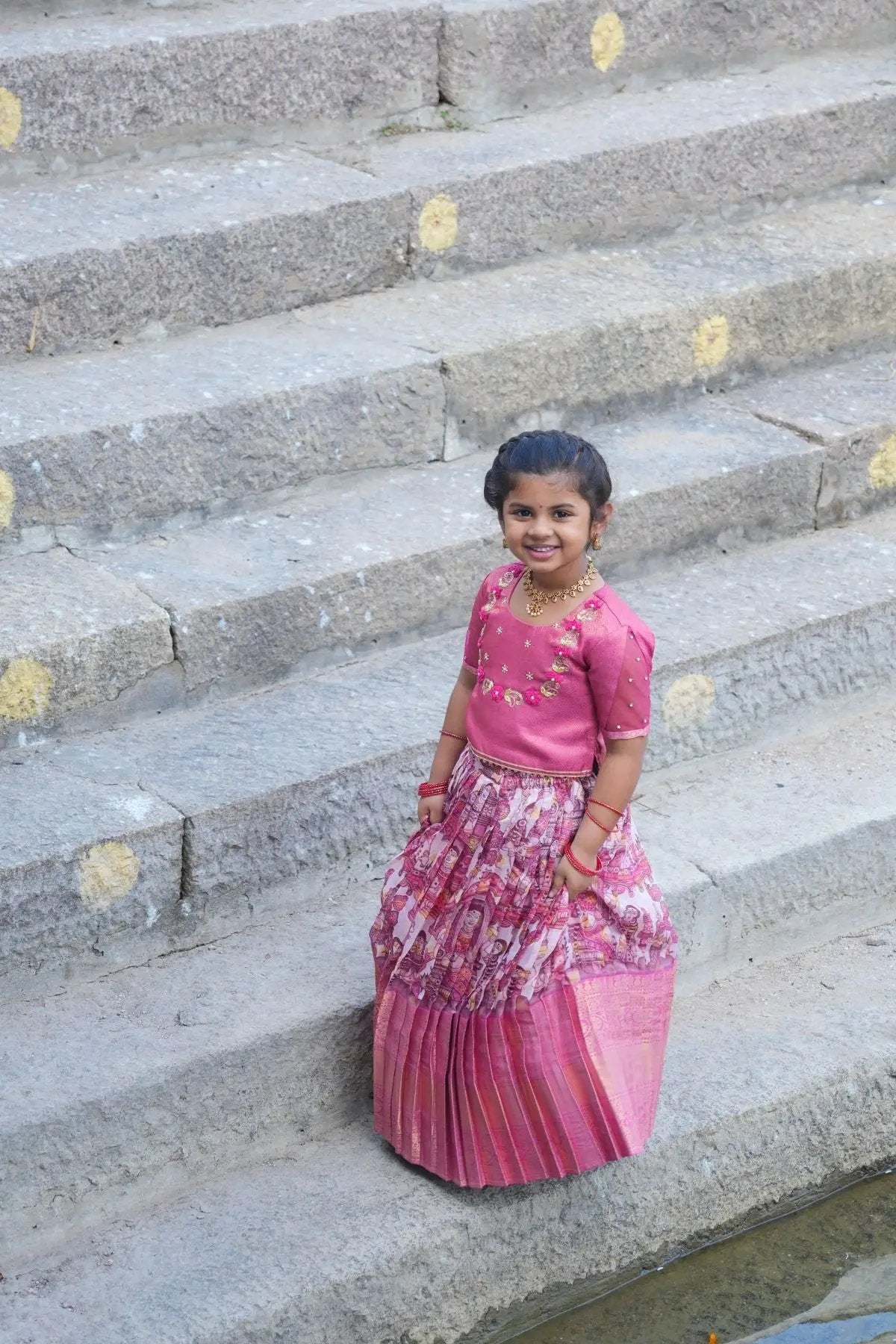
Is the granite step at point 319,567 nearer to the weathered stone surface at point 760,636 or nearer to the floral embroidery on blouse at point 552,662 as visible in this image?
the weathered stone surface at point 760,636

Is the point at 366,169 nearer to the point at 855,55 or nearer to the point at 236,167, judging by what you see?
the point at 236,167

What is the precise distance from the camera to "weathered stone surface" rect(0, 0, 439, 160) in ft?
13.0

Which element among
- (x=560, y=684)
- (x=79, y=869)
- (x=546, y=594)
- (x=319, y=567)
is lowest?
(x=79, y=869)

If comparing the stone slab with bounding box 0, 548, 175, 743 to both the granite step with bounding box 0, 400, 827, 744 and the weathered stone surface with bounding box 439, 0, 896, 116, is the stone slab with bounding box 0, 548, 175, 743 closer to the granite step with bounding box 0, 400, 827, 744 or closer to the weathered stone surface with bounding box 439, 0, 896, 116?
the granite step with bounding box 0, 400, 827, 744

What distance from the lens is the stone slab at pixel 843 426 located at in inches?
161

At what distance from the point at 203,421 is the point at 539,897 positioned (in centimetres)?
136

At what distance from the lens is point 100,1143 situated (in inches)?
108

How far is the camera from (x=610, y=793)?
2.64 meters

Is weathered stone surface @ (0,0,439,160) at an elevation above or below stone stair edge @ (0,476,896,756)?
above

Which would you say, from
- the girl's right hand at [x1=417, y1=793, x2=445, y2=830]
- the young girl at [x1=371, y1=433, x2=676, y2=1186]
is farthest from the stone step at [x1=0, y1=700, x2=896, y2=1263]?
the girl's right hand at [x1=417, y1=793, x2=445, y2=830]

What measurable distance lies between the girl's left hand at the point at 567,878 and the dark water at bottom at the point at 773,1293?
0.75 m

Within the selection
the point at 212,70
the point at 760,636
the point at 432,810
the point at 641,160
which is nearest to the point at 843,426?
the point at 760,636

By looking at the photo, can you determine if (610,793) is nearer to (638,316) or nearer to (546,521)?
(546,521)

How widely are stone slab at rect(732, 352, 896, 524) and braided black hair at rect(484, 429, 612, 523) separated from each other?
1.60m
